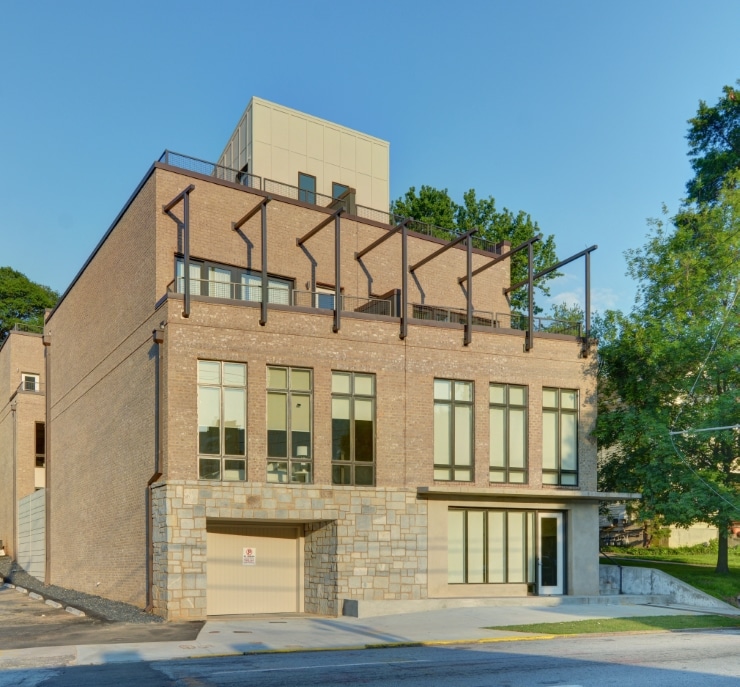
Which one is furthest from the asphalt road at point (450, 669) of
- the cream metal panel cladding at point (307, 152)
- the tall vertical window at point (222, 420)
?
the cream metal panel cladding at point (307, 152)

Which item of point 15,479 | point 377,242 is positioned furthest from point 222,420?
point 15,479

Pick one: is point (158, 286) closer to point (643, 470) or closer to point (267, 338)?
point (267, 338)

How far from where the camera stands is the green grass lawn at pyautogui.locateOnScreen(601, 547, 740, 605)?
28812 millimetres

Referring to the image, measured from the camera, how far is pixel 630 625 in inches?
839

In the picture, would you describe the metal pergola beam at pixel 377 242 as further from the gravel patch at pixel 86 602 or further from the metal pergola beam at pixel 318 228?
the gravel patch at pixel 86 602

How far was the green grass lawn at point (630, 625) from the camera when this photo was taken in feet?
67.1

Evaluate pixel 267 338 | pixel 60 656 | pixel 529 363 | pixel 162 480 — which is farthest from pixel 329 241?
pixel 60 656

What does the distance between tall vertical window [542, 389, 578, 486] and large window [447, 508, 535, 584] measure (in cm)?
165

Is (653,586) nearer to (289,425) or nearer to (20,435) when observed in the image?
(289,425)

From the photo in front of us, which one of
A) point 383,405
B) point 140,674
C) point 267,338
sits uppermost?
point 267,338

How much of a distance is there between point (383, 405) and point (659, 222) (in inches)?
571

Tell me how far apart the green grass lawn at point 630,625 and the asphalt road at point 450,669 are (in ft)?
9.10

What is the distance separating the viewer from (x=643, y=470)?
3059cm

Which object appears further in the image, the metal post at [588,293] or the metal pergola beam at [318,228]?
the metal post at [588,293]
